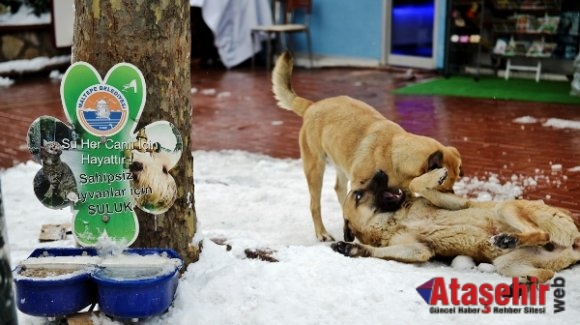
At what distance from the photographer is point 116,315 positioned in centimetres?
283

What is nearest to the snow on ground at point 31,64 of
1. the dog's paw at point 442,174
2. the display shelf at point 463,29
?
the display shelf at point 463,29

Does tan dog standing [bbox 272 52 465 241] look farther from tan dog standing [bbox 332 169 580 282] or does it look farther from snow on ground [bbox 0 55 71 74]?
snow on ground [bbox 0 55 71 74]

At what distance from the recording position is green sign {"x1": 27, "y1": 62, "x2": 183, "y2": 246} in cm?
304

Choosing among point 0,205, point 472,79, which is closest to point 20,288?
point 0,205

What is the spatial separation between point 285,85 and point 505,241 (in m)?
2.18

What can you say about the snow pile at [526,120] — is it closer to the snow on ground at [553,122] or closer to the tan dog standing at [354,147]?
the snow on ground at [553,122]

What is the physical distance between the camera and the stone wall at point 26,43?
40.2 ft

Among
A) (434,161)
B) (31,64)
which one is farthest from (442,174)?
(31,64)

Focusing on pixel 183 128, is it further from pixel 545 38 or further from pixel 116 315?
pixel 545 38

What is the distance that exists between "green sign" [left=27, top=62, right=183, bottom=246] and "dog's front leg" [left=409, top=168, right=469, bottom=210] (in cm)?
164

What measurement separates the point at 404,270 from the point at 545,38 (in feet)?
28.4

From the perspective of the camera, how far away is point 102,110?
3057 millimetres

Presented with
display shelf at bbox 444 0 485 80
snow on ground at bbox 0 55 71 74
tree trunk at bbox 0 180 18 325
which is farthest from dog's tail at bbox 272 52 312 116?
snow on ground at bbox 0 55 71 74

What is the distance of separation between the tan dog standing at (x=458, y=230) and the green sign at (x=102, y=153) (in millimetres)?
1412
